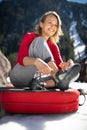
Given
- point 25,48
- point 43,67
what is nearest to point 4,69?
point 25,48

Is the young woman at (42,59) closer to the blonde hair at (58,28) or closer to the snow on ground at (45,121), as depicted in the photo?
the blonde hair at (58,28)

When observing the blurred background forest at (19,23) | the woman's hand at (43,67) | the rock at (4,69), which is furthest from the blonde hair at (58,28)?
the blurred background forest at (19,23)

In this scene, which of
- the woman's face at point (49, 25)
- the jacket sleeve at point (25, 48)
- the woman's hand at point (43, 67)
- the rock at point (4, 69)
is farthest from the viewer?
the rock at point (4, 69)

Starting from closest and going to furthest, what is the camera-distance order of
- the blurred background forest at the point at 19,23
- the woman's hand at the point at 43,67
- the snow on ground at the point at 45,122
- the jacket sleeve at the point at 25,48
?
the snow on ground at the point at 45,122
the woman's hand at the point at 43,67
the jacket sleeve at the point at 25,48
the blurred background forest at the point at 19,23

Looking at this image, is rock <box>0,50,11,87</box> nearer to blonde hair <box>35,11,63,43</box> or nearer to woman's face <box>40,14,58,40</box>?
blonde hair <box>35,11,63,43</box>

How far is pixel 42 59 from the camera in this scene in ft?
8.38

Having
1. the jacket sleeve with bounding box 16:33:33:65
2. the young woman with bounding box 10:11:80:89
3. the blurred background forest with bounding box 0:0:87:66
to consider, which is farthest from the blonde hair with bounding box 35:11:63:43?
the blurred background forest with bounding box 0:0:87:66

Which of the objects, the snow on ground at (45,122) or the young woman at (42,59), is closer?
the snow on ground at (45,122)

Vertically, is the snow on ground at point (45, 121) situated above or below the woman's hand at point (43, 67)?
below

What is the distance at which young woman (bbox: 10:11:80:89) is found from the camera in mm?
2464

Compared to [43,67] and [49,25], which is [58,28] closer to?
[49,25]

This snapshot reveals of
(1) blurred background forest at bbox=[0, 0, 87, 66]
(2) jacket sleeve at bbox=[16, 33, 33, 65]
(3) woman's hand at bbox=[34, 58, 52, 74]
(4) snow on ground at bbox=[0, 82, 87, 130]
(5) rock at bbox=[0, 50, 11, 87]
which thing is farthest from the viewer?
(1) blurred background forest at bbox=[0, 0, 87, 66]

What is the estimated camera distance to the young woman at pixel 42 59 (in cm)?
246

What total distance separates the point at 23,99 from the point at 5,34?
58463 mm
